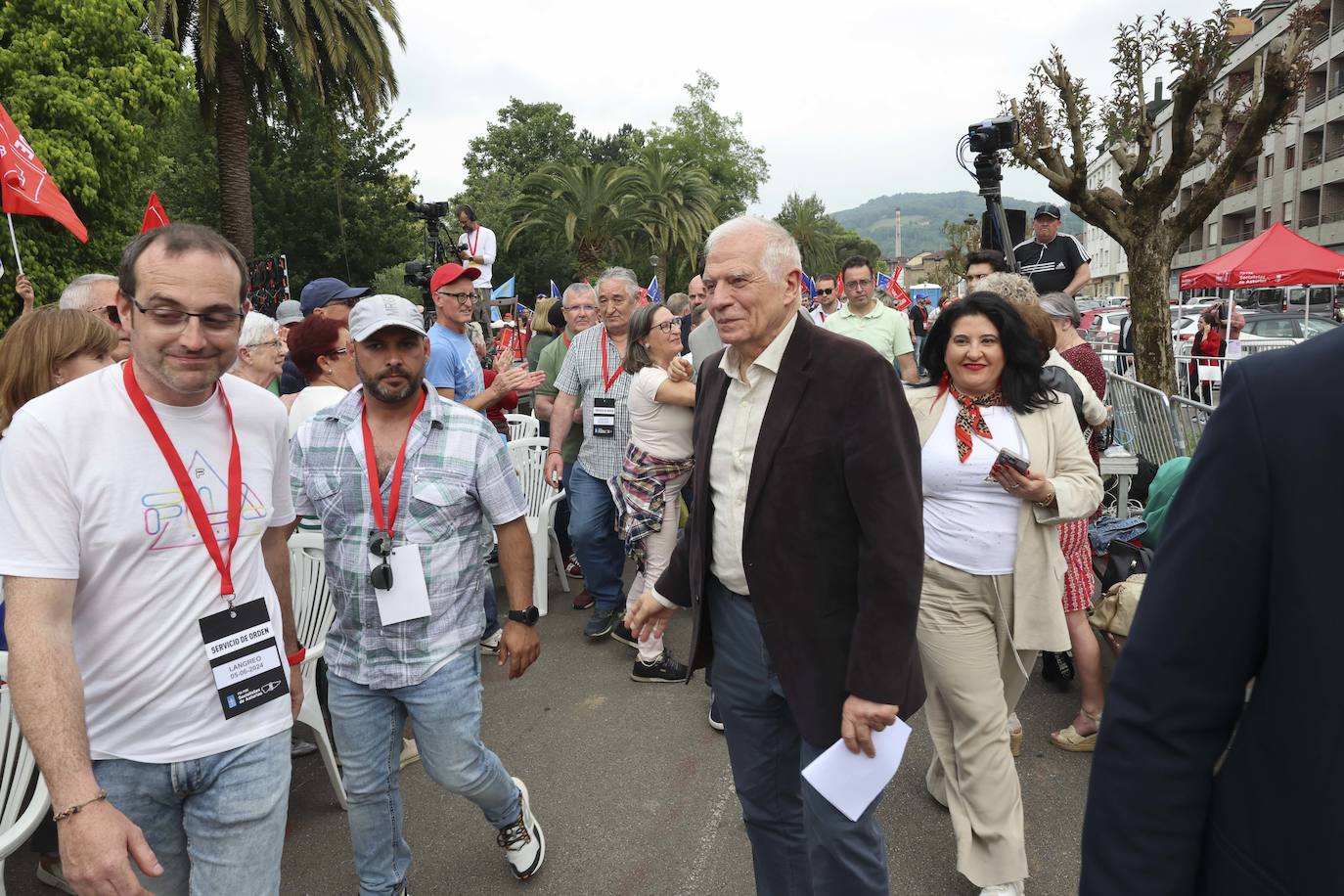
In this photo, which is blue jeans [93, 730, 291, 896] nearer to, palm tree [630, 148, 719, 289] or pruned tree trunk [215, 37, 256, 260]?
pruned tree trunk [215, 37, 256, 260]

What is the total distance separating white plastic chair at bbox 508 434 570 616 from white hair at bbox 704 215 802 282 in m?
3.38

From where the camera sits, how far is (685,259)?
44.9 metres

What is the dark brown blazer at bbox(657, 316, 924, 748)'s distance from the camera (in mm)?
2176

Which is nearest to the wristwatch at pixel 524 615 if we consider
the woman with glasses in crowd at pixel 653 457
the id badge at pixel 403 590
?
the id badge at pixel 403 590

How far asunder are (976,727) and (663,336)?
2571mm

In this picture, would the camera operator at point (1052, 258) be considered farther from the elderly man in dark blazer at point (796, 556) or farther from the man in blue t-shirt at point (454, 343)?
the elderly man in dark blazer at point (796, 556)

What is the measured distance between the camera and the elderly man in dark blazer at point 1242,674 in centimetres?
92

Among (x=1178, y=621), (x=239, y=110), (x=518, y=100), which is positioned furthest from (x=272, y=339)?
(x=518, y=100)

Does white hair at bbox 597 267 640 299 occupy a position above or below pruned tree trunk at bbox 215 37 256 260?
below

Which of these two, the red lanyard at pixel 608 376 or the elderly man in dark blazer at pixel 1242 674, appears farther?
the red lanyard at pixel 608 376

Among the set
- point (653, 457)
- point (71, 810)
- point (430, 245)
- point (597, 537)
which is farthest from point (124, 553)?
Answer: point (430, 245)

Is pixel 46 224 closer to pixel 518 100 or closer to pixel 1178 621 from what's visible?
pixel 1178 621

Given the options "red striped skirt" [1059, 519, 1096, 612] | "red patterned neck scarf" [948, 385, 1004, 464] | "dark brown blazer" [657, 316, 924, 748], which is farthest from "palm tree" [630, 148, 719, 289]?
"dark brown blazer" [657, 316, 924, 748]

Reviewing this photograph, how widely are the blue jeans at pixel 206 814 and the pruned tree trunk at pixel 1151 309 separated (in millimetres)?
10435
